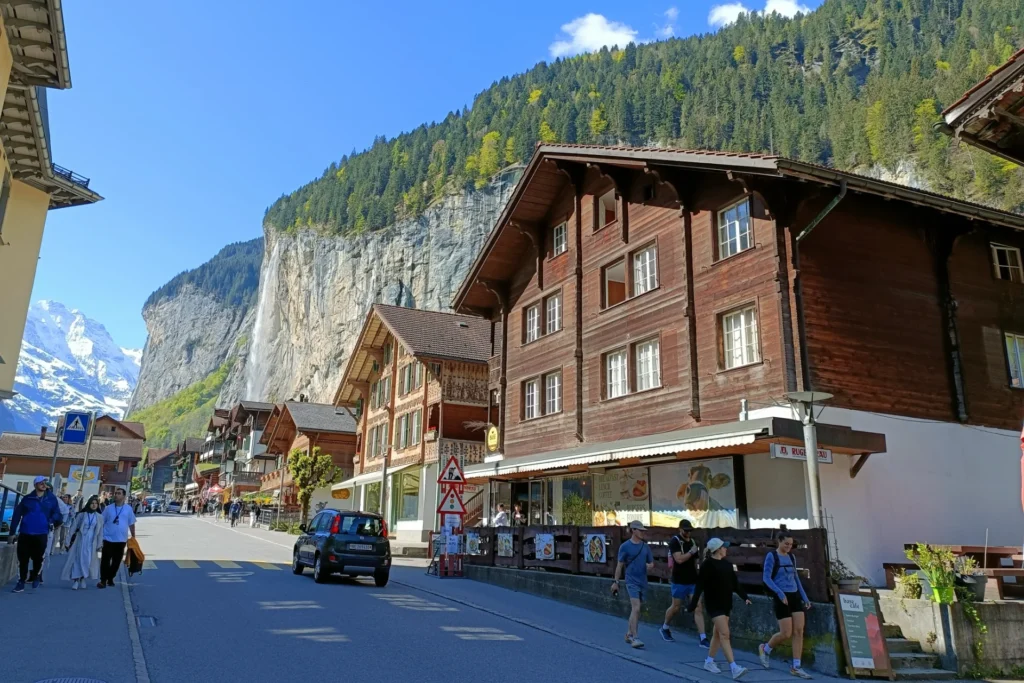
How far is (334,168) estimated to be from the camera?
136 m

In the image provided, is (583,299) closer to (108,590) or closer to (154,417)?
(108,590)

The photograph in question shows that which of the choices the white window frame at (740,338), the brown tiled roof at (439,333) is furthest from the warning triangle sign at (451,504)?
the brown tiled roof at (439,333)

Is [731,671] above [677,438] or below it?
below

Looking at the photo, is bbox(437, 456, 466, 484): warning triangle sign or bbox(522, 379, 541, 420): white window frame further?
bbox(522, 379, 541, 420): white window frame

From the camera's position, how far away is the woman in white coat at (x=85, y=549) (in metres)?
14.7

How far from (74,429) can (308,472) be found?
28390 mm

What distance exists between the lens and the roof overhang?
1433 cm

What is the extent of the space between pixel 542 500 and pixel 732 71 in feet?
355

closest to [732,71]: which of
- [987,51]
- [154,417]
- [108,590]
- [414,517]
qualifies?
[987,51]

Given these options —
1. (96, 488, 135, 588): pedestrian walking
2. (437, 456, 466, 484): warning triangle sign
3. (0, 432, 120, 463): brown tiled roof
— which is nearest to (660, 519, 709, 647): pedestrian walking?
(437, 456, 466, 484): warning triangle sign

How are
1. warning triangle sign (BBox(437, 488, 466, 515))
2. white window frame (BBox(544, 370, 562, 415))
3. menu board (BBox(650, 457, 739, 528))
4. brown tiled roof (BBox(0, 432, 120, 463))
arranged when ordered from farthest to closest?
brown tiled roof (BBox(0, 432, 120, 463)) → white window frame (BBox(544, 370, 562, 415)) → warning triangle sign (BBox(437, 488, 466, 515)) → menu board (BBox(650, 457, 739, 528))

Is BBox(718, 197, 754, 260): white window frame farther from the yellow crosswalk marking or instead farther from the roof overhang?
the yellow crosswalk marking

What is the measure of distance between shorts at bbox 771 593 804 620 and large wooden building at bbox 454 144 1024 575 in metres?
3.05

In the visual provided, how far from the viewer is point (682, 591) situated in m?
12.4
